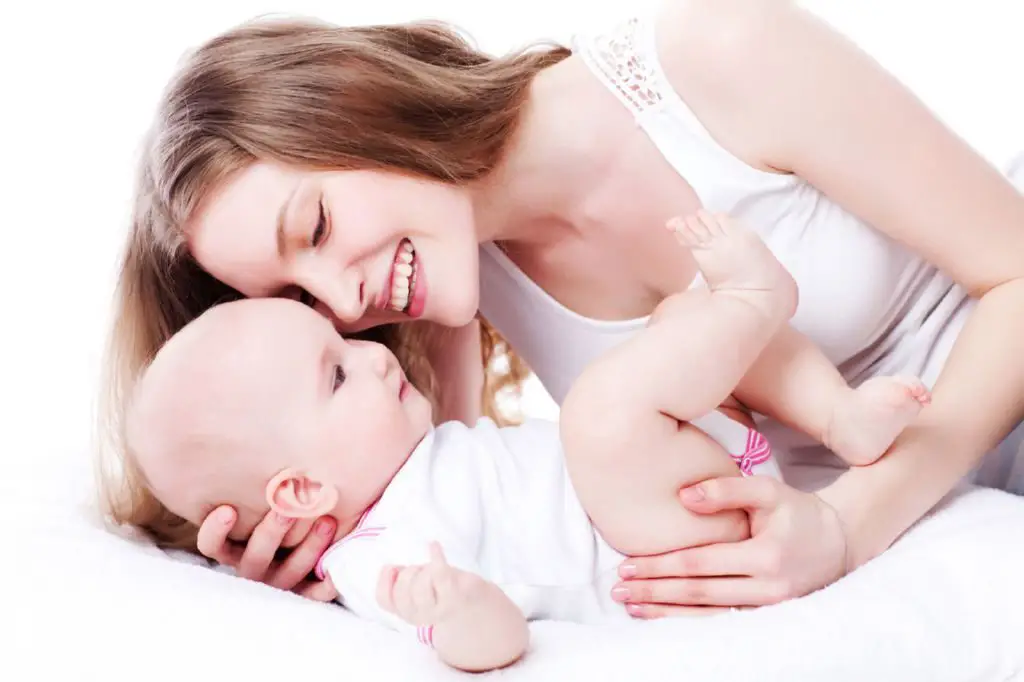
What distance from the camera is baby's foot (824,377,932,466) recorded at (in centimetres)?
130

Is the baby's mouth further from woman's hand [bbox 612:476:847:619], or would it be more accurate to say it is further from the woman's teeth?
woman's hand [bbox 612:476:847:619]

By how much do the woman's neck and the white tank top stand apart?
0.20 ft

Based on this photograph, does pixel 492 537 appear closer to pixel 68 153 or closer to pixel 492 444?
pixel 492 444

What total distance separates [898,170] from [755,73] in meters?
0.23

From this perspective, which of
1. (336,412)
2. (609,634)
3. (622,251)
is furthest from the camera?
(622,251)

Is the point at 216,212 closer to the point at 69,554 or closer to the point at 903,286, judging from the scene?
the point at 69,554

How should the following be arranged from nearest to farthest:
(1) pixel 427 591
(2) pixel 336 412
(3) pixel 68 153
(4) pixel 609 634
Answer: (1) pixel 427 591 → (4) pixel 609 634 → (2) pixel 336 412 → (3) pixel 68 153

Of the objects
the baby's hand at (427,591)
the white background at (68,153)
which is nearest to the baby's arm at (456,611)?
the baby's hand at (427,591)

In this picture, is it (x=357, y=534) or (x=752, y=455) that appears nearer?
(x=357, y=534)

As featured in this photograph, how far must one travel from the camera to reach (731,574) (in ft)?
4.15

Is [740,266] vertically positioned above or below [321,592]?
above

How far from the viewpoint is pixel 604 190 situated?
5.65 feet

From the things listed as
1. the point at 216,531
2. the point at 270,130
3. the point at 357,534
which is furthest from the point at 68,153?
the point at 357,534

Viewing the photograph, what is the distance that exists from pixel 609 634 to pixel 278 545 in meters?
0.47
